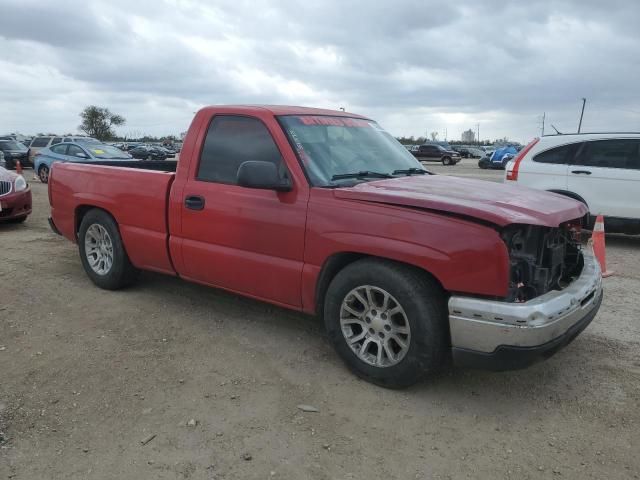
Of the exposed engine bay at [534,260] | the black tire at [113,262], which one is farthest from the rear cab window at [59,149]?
the exposed engine bay at [534,260]

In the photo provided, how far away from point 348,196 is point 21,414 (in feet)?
7.75

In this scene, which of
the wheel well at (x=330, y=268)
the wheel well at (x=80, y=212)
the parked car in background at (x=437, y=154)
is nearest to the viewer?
the wheel well at (x=330, y=268)

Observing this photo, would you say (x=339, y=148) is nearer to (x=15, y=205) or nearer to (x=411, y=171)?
(x=411, y=171)

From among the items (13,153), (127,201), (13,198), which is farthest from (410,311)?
(13,153)

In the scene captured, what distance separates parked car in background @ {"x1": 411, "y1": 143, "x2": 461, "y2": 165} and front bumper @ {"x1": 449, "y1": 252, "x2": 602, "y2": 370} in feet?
121

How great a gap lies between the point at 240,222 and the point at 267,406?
1.40m

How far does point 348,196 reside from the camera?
3529 mm

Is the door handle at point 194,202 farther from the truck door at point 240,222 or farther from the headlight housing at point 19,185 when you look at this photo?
the headlight housing at point 19,185

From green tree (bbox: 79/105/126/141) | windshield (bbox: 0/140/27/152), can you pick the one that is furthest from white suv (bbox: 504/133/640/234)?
green tree (bbox: 79/105/126/141)

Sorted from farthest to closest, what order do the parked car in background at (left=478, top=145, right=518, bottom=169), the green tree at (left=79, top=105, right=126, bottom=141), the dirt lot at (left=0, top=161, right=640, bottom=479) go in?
the green tree at (left=79, top=105, right=126, bottom=141)
the parked car in background at (left=478, top=145, right=518, bottom=169)
the dirt lot at (left=0, top=161, right=640, bottom=479)

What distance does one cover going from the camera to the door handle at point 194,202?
14.1ft

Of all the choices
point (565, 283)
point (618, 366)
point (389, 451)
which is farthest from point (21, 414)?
point (618, 366)

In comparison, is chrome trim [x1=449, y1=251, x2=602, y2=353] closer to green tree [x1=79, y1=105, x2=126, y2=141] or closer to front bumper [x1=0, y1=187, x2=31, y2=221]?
front bumper [x1=0, y1=187, x2=31, y2=221]

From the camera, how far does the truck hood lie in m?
3.09
